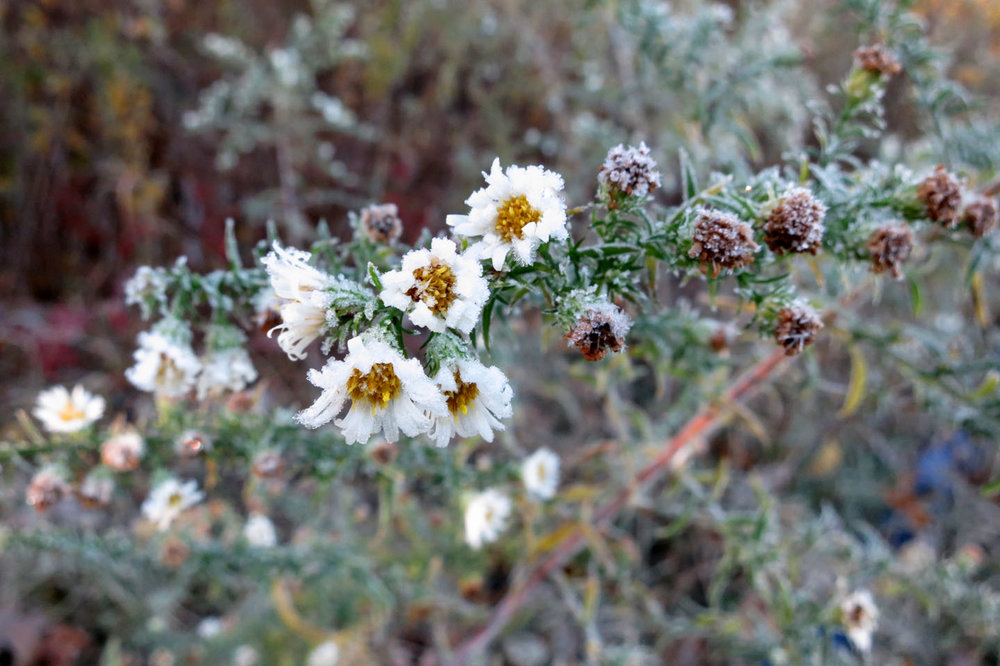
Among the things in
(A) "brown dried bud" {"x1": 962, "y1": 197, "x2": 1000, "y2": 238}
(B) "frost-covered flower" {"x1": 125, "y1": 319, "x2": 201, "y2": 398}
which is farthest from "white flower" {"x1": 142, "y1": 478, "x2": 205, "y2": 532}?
(A) "brown dried bud" {"x1": 962, "y1": 197, "x2": 1000, "y2": 238}

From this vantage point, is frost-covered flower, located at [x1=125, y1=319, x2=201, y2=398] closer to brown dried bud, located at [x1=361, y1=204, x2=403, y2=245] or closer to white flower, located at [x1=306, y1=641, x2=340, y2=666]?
brown dried bud, located at [x1=361, y1=204, x2=403, y2=245]

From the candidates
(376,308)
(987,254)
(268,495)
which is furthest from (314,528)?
(987,254)

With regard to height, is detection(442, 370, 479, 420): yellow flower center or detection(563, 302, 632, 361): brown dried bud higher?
detection(442, 370, 479, 420): yellow flower center

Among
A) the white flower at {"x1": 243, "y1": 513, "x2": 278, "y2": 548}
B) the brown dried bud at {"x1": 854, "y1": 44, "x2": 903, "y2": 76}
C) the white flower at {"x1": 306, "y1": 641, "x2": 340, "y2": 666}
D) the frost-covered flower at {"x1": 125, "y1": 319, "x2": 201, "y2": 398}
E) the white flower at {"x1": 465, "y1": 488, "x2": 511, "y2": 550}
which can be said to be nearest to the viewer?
the frost-covered flower at {"x1": 125, "y1": 319, "x2": 201, "y2": 398}

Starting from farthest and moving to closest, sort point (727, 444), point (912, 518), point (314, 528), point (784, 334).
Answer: point (727, 444), point (912, 518), point (314, 528), point (784, 334)

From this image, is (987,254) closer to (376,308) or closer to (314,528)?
(376,308)

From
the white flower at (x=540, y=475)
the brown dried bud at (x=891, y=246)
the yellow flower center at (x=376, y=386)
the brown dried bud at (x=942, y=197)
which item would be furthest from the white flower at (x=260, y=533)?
the brown dried bud at (x=942, y=197)
